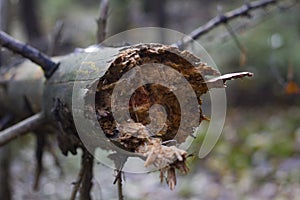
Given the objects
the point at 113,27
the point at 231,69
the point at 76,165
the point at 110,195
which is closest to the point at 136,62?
the point at 110,195

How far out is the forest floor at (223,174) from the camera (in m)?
3.78

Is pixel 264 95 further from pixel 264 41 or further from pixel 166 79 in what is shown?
pixel 166 79

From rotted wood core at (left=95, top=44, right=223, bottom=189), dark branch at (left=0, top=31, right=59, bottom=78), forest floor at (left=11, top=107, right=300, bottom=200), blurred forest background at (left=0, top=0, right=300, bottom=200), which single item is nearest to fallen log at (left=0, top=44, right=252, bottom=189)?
rotted wood core at (left=95, top=44, right=223, bottom=189)

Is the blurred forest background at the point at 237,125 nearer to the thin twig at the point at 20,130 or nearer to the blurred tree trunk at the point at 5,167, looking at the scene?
the blurred tree trunk at the point at 5,167

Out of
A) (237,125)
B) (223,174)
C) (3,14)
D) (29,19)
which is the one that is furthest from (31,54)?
(29,19)

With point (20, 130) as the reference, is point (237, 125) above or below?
above

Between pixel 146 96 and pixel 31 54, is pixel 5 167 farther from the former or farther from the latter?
pixel 146 96

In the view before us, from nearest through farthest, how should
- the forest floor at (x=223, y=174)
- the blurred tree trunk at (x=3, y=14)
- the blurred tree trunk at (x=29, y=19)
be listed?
1. the blurred tree trunk at (x=3, y=14)
2. the forest floor at (x=223, y=174)
3. the blurred tree trunk at (x=29, y=19)

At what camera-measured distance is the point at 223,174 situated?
Answer: 4.53 metres

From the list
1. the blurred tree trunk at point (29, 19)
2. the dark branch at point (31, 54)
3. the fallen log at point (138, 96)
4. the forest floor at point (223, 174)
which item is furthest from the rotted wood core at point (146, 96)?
the blurred tree trunk at point (29, 19)

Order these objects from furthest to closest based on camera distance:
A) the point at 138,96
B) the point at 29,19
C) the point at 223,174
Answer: the point at 29,19, the point at 223,174, the point at 138,96

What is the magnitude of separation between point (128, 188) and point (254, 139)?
173cm

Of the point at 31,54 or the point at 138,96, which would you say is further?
the point at 31,54

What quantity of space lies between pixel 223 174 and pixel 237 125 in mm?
1817
